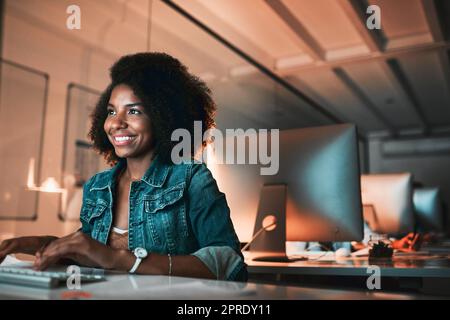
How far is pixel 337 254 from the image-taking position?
1841 mm

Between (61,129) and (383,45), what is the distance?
3.60 m

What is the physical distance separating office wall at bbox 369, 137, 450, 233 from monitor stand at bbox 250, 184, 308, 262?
8167mm

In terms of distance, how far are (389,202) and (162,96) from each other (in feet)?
5.77

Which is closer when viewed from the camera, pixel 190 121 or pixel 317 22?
pixel 190 121

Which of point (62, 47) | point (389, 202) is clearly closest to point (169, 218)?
point (389, 202)

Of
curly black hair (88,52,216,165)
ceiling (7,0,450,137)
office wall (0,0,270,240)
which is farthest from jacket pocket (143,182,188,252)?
ceiling (7,0,450,137)

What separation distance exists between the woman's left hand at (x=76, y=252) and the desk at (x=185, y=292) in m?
0.14

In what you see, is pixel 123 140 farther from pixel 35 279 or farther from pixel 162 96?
pixel 35 279

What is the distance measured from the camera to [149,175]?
1.19 m

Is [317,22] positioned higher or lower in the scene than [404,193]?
higher

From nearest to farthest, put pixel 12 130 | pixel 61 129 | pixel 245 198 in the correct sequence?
pixel 245 198, pixel 12 130, pixel 61 129

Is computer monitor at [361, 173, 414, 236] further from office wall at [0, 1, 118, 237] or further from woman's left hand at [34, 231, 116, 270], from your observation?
office wall at [0, 1, 118, 237]

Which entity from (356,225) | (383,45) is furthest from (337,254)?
(383,45)
